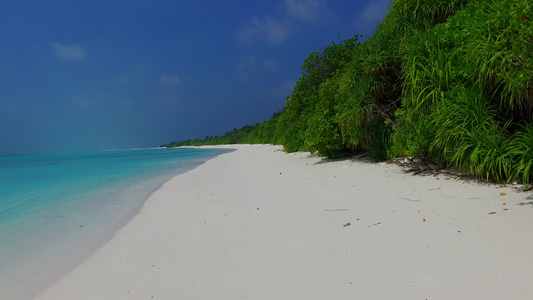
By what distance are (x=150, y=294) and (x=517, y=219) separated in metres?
Answer: 3.81

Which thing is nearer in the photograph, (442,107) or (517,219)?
(517,219)

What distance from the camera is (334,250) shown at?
10.0 ft

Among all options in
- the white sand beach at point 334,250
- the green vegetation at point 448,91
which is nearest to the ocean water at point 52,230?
the white sand beach at point 334,250

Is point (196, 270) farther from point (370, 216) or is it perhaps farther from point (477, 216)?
point (477, 216)

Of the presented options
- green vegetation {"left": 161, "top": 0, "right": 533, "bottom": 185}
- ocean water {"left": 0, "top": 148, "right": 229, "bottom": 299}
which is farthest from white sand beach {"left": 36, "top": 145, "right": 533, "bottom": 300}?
green vegetation {"left": 161, "top": 0, "right": 533, "bottom": 185}

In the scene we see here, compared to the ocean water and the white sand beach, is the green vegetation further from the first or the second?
the ocean water

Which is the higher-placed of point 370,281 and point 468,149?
point 468,149

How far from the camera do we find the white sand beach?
7.57 feet

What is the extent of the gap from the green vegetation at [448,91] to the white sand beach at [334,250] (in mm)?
706

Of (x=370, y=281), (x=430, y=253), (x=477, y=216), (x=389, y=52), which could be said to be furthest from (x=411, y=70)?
(x=370, y=281)

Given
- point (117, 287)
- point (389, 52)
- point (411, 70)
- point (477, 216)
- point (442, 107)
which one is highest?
point (389, 52)

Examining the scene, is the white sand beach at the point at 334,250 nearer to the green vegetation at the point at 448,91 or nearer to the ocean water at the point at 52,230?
the ocean water at the point at 52,230

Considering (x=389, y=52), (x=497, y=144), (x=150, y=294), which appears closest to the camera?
(x=150, y=294)

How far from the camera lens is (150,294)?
2.58 meters
